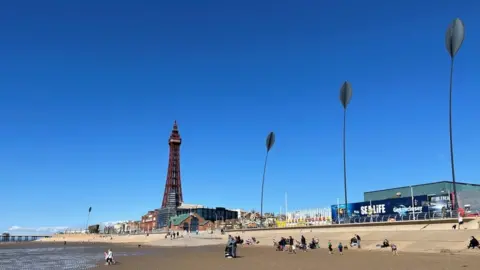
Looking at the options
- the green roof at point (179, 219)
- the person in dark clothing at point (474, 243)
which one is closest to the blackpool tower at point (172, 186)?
the green roof at point (179, 219)

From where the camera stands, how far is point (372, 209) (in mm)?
57594

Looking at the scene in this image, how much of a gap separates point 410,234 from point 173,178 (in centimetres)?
13056

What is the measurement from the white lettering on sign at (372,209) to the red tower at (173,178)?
91.8 meters

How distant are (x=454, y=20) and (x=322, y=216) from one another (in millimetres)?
34878

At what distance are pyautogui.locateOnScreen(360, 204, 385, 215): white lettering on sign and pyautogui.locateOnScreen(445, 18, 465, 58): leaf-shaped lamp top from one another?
2762 centimetres

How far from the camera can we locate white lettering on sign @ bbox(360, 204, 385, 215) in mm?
56281

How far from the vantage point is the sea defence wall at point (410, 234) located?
80.4 feet

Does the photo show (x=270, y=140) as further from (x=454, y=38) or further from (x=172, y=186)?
(x=172, y=186)

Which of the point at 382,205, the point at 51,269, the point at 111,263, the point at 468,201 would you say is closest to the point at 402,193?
the point at 382,205

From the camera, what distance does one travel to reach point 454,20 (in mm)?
33594

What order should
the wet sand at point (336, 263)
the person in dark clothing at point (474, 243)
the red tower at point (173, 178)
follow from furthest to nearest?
the red tower at point (173, 178), the person in dark clothing at point (474, 243), the wet sand at point (336, 263)

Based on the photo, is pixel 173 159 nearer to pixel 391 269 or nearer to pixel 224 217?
pixel 224 217

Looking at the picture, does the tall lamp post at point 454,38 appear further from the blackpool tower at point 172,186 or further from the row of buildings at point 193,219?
the blackpool tower at point 172,186

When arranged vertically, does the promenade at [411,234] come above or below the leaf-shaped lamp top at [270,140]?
below
